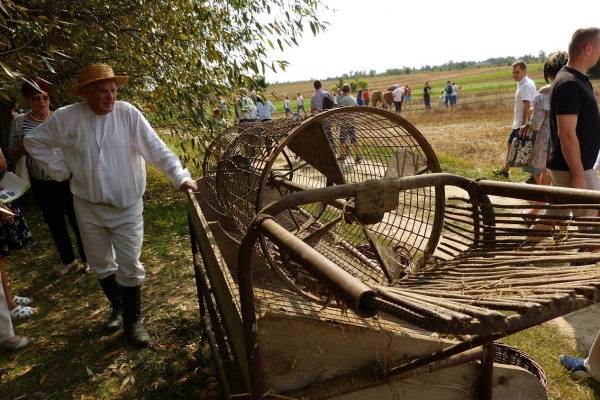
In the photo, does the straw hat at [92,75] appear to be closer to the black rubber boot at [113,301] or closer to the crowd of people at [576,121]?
the black rubber boot at [113,301]

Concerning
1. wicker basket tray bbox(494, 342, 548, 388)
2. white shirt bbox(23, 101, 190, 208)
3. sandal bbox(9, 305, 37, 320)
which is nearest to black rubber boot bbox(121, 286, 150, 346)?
white shirt bbox(23, 101, 190, 208)

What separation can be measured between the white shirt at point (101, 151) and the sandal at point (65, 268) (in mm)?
2138

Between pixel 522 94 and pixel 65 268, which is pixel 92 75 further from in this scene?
pixel 522 94

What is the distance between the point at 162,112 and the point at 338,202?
4241mm

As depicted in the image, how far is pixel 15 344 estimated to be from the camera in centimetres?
363

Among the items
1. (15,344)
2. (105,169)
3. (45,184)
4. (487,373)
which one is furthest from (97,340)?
(487,373)

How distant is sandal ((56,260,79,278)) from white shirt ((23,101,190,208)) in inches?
84.2

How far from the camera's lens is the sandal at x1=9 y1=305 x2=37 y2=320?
4.18m

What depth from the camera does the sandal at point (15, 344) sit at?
11.8ft

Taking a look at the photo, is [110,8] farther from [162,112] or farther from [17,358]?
[17,358]

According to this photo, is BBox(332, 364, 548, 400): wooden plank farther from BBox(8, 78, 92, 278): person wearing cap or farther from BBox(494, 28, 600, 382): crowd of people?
BBox(8, 78, 92, 278): person wearing cap

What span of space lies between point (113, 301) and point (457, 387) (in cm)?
311

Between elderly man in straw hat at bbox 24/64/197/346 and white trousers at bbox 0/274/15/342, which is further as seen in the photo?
white trousers at bbox 0/274/15/342

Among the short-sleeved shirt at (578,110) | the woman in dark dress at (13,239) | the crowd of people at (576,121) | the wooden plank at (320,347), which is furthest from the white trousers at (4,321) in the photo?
the short-sleeved shirt at (578,110)
